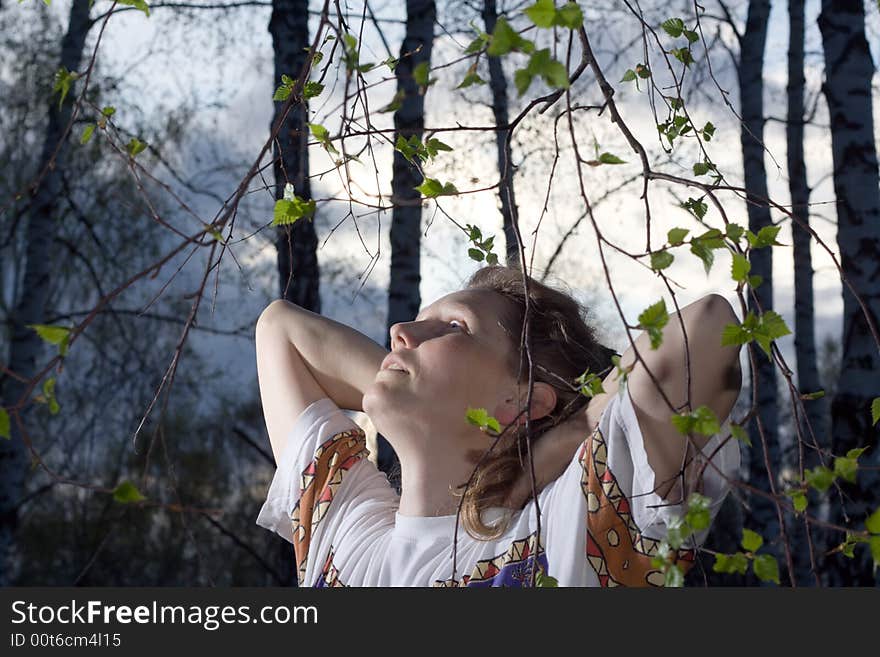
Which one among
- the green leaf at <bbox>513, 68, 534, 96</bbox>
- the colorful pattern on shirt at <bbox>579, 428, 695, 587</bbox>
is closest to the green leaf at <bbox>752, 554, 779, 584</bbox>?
the colorful pattern on shirt at <bbox>579, 428, 695, 587</bbox>

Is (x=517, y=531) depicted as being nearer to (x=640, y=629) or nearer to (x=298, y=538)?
(x=640, y=629)

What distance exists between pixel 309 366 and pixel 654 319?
1.18m

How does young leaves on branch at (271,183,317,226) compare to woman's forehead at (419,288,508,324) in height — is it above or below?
below

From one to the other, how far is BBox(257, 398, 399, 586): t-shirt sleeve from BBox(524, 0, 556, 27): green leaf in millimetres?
1123

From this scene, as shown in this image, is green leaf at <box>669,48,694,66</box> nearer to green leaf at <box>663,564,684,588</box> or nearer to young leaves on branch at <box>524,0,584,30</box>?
young leaves on branch at <box>524,0,584,30</box>

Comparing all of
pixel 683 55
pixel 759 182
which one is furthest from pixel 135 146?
pixel 759 182

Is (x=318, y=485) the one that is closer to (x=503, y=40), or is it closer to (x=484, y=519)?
(x=484, y=519)

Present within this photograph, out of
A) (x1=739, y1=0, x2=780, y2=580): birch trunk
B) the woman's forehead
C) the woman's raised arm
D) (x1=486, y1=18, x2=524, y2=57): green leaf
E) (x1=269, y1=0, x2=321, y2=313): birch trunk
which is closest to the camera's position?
(x1=486, y1=18, x2=524, y2=57): green leaf

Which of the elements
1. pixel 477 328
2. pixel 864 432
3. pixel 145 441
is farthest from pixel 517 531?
pixel 145 441

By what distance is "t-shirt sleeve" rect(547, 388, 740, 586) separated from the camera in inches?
51.4

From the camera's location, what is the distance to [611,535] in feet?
4.55

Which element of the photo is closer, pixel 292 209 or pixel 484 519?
pixel 292 209

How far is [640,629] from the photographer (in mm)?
1247

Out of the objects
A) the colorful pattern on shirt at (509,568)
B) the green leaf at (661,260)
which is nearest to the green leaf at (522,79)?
the green leaf at (661,260)
